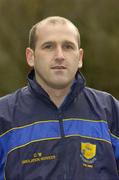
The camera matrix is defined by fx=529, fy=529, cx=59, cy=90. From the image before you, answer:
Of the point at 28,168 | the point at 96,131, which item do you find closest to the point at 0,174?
the point at 28,168

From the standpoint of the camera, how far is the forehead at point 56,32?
2.40 metres

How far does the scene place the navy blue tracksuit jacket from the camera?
89.4 inches

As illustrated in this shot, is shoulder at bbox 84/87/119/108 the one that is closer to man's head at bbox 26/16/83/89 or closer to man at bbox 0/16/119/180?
man at bbox 0/16/119/180

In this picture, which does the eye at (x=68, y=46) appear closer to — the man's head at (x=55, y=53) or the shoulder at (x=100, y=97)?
the man's head at (x=55, y=53)

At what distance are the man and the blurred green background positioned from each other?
143 inches

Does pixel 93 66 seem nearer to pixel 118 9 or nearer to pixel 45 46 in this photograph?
pixel 118 9

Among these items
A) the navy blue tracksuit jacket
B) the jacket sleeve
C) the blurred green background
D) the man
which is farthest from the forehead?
the blurred green background

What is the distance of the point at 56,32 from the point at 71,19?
12.2 feet

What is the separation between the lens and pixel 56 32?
94.7 inches

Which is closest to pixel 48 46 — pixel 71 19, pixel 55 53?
pixel 55 53

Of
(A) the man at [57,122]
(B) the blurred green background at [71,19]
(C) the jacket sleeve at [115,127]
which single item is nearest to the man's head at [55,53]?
(A) the man at [57,122]

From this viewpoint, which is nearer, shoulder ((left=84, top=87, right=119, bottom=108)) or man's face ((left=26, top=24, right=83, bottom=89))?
man's face ((left=26, top=24, right=83, bottom=89))

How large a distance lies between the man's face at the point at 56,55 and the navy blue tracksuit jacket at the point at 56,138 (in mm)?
72

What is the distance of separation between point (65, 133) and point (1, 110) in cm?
31
